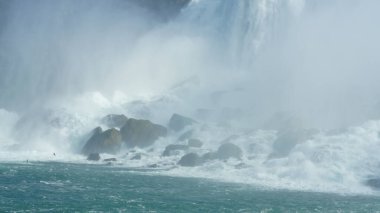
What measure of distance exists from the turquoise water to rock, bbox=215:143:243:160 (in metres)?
9.85

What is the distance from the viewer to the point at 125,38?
95750 mm

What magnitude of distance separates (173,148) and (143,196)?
73.0 feet

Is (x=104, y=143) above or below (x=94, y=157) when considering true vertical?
above

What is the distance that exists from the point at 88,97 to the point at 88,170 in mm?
30979

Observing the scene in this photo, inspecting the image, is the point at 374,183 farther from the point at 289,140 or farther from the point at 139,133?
the point at 139,133

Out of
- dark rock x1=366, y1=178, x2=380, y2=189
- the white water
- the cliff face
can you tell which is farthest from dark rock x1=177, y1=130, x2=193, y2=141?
the cliff face

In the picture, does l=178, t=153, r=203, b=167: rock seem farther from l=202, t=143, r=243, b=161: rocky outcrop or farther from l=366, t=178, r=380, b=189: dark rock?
l=366, t=178, r=380, b=189: dark rock

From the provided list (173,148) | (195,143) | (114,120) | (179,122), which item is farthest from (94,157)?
(179,122)

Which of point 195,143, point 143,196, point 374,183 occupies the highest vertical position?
point 195,143

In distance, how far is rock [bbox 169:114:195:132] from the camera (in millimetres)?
70188

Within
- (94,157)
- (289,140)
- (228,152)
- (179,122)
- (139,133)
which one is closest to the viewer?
(228,152)

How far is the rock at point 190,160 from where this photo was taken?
5434 cm

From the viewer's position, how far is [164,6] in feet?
335

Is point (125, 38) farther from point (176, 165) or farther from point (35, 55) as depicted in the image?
point (176, 165)
